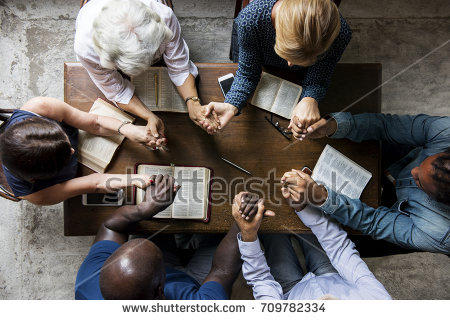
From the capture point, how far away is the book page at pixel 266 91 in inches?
80.7

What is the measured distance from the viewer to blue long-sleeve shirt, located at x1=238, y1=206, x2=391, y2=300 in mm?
1960

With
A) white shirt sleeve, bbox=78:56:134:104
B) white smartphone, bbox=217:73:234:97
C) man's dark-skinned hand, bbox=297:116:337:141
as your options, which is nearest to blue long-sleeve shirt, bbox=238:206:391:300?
man's dark-skinned hand, bbox=297:116:337:141

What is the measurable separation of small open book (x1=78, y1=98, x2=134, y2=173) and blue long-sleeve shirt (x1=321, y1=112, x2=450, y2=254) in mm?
1397

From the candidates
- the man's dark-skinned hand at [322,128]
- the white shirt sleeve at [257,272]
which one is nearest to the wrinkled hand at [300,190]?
the man's dark-skinned hand at [322,128]

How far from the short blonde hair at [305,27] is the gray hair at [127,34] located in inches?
26.1

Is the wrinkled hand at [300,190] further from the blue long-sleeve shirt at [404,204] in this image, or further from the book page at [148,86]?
the book page at [148,86]

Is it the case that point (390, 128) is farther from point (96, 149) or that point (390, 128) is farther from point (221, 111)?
point (96, 149)

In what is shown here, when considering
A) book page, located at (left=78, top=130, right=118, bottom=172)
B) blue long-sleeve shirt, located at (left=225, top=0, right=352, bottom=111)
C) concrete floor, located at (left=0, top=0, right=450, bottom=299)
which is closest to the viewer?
blue long-sleeve shirt, located at (left=225, top=0, right=352, bottom=111)

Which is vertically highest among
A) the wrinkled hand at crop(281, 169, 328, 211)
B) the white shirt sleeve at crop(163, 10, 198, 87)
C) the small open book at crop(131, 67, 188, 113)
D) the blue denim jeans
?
the white shirt sleeve at crop(163, 10, 198, 87)

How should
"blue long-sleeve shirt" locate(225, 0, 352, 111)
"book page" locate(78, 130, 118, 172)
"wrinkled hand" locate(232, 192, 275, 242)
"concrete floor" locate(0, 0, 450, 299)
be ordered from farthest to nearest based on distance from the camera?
1. "concrete floor" locate(0, 0, 450, 299)
2. "book page" locate(78, 130, 118, 172)
3. "wrinkled hand" locate(232, 192, 275, 242)
4. "blue long-sleeve shirt" locate(225, 0, 352, 111)

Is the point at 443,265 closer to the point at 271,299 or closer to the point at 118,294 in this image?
the point at 271,299

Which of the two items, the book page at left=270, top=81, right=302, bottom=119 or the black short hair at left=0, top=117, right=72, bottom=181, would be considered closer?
the black short hair at left=0, top=117, right=72, bottom=181

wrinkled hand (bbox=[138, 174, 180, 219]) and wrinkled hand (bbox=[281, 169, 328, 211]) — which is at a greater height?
wrinkled hand (bbox=[281, 169, 328, 211])

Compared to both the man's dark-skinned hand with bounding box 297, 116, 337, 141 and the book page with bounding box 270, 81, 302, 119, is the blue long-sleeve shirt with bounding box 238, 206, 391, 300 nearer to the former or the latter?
the man's dark-skinned hand with bounding box 297, 116, 337, 141
